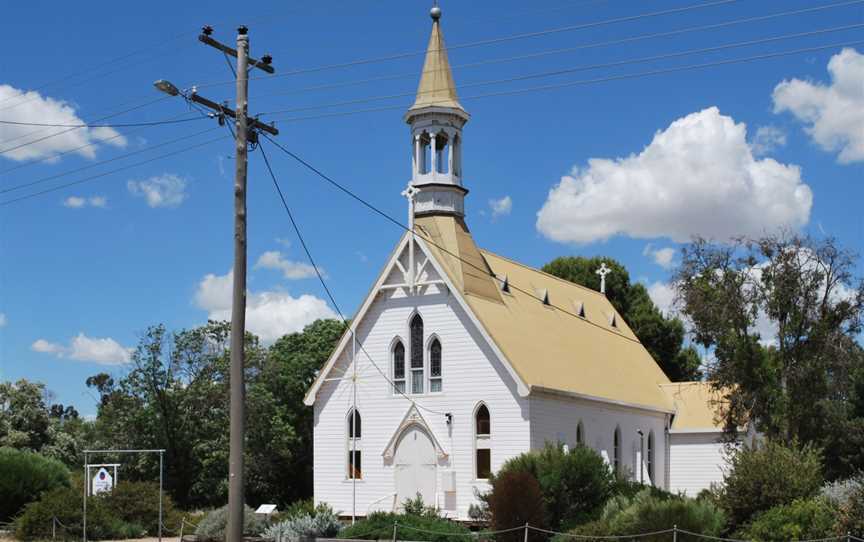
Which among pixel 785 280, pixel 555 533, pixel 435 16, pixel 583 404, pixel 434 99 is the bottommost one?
pixel 555 533

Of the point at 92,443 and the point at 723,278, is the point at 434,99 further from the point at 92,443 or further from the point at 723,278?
the point at 92,443

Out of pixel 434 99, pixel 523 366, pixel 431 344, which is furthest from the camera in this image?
pixel 434 99

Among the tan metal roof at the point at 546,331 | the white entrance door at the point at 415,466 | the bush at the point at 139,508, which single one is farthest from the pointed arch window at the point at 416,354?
the bush at the point at 139,508

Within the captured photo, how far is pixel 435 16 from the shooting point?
42750mm

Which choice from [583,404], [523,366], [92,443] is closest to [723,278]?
[583,404]

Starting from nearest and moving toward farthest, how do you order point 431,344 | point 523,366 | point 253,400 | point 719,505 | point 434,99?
point 719,505
point 523,366
point 431,344
point 434,99
point 253,400

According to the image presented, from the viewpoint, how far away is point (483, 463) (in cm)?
3688

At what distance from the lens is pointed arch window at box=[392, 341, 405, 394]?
39.1m

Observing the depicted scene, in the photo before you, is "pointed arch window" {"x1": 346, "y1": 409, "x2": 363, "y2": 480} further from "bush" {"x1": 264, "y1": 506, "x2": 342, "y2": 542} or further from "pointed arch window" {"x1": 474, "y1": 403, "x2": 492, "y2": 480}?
"bush" {"x1": 264, "y1": 506, "x2": 342, "y2": 542}

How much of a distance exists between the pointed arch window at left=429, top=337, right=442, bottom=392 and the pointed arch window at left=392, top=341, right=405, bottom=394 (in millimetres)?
1192

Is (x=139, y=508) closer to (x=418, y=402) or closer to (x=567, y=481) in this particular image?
(x=418, y=402)

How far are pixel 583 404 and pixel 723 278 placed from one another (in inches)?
287

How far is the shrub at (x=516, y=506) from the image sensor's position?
2884cm

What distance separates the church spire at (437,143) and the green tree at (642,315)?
28836 mm
